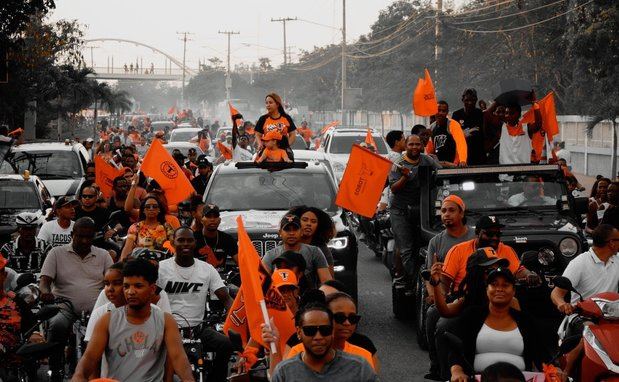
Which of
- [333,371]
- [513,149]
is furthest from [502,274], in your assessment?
[513,149]

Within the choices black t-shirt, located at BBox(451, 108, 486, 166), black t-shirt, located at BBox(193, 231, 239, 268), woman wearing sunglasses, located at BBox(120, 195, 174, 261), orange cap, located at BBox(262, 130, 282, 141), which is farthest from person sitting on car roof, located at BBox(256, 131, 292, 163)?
black t-shirt, located at BBox(193, 231, 239, 268)

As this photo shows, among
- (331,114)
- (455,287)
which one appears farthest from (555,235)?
(331,114)

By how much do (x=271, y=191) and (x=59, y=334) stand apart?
5055 mm

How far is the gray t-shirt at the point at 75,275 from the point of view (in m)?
11.6

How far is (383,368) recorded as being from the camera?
12.8 metres

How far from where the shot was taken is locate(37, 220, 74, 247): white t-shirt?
13547 millimetres

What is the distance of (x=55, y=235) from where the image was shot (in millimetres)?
13609

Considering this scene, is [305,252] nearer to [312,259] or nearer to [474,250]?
[312,259]

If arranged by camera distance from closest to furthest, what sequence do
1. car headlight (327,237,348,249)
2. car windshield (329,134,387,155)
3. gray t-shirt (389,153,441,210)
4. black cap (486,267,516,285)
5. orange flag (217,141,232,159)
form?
black cap (486,267,516,285) < car headlight (327,237,348,249) < gray t-shirt (389,153,441,210) < orange flag (217,141,232,159) < car windshield (329,134,387,155)

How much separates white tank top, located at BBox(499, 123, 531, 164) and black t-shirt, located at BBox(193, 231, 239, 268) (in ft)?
16.3

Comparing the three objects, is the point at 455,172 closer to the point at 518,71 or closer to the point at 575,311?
the point at 575,311

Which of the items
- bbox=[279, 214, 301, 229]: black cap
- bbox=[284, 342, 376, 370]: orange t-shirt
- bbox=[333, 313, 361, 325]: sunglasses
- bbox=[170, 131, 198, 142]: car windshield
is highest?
bbox=[279, 214, 301, 229]: black cap

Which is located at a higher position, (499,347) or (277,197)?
(277,197)

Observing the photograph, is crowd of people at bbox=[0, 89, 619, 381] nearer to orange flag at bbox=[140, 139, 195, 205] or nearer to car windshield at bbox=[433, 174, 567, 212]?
orange flag at bbox=[140, 139, 195, 205]
